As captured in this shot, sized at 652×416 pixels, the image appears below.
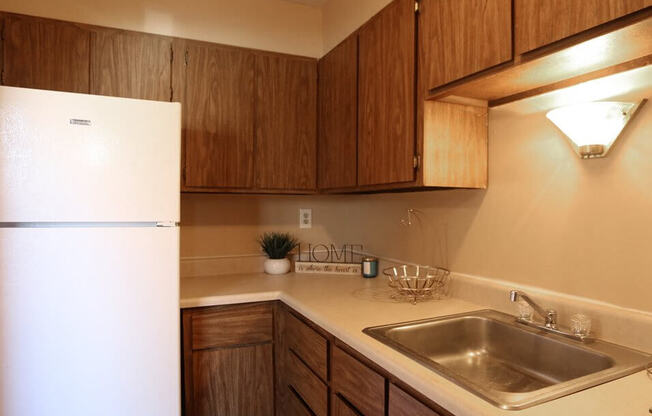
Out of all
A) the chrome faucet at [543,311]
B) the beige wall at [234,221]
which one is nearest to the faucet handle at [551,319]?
the chrome faucet at [543,311]

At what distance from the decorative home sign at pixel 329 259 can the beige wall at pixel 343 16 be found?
121 cm

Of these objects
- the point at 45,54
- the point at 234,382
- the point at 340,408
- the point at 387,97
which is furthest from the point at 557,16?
the point at 45,54

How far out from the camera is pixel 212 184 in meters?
2.07

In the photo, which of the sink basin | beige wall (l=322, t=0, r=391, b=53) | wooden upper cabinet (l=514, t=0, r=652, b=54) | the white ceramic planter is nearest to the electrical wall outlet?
the white ceramic planter

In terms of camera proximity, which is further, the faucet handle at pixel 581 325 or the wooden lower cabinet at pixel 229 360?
the wooden lower cabinet at pixel 229 360

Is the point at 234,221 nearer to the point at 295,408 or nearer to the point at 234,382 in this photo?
the point at 234,382

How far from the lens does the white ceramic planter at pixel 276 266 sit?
92.0 inches

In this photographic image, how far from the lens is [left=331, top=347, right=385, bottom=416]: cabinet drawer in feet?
3.67

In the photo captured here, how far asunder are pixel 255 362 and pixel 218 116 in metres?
1.19

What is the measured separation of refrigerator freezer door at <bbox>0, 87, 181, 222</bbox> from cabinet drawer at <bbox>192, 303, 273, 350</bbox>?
505mm

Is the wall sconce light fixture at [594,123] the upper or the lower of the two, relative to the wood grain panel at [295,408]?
upper

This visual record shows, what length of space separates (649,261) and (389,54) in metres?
1.11

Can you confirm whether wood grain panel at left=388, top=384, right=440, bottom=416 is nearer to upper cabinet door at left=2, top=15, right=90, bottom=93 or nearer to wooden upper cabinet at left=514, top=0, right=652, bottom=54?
wooden upper cabinet at left=514, top=0, right=652, bottom=54

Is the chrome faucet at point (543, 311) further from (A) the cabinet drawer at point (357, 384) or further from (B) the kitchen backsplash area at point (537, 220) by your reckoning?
(A) the cabinet drawer at point (357, 384)
